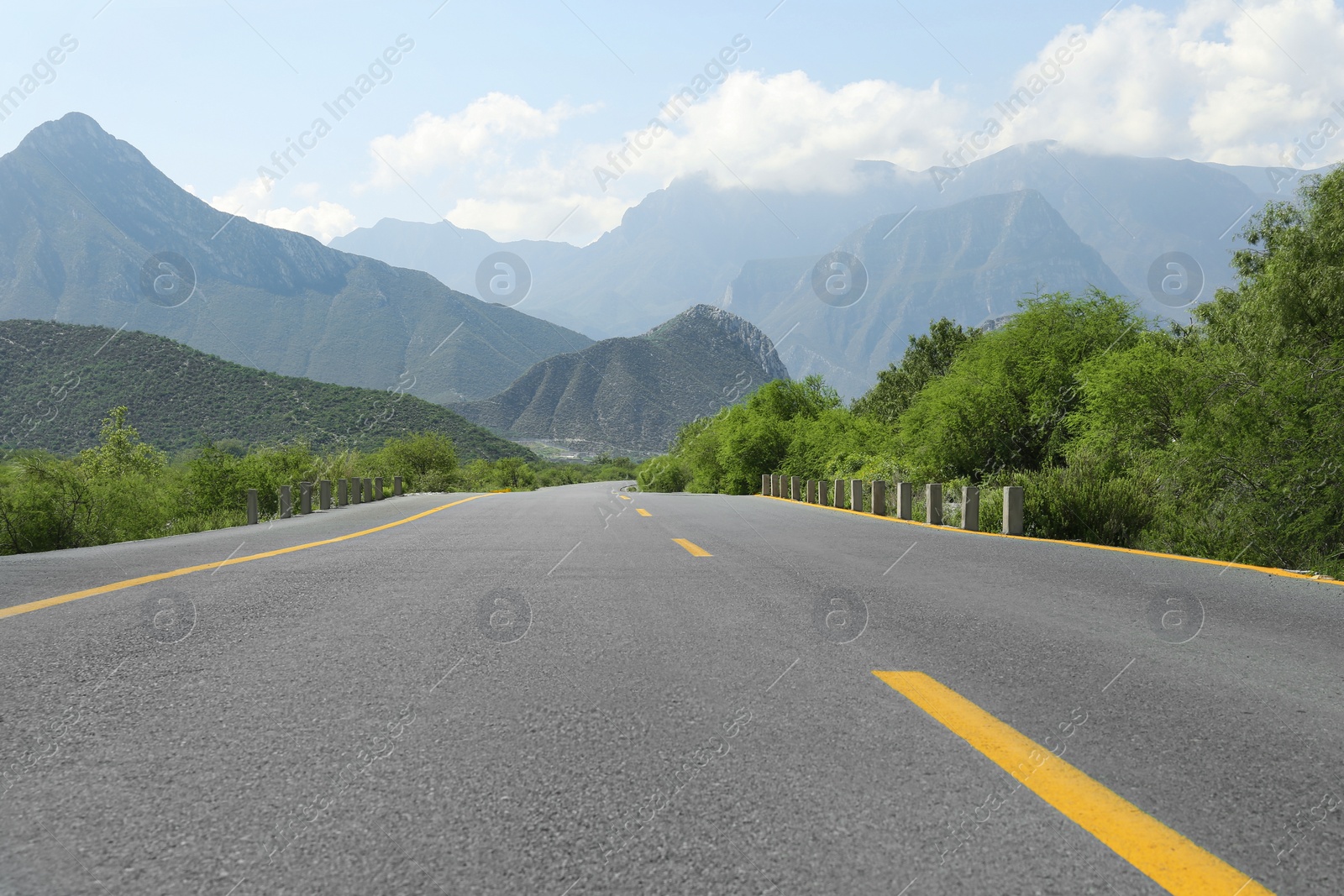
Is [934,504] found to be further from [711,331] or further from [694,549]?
[711,331]

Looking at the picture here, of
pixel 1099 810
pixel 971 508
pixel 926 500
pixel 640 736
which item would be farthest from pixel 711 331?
pixel 1099 810

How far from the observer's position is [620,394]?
97.6m

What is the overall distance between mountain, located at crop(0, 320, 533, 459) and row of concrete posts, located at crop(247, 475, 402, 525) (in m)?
22.9

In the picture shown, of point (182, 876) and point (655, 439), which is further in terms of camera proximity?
point (655, 439)

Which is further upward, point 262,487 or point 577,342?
point 577,342

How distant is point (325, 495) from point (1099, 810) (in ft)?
69.5

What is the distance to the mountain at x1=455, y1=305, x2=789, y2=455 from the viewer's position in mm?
95062

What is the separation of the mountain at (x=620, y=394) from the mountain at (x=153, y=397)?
1107 inches

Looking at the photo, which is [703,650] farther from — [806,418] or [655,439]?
[655,439]

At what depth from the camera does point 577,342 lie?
467 ft

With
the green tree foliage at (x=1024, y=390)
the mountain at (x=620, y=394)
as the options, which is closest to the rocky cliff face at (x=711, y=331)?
the mountain at (x=620, y=394)

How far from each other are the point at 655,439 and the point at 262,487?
7248 cm

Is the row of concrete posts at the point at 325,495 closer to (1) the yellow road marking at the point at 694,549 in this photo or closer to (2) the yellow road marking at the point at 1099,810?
(1) the yellow road marking at the point at 694,549

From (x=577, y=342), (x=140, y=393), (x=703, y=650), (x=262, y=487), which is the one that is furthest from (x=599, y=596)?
(x=577, y=342)
